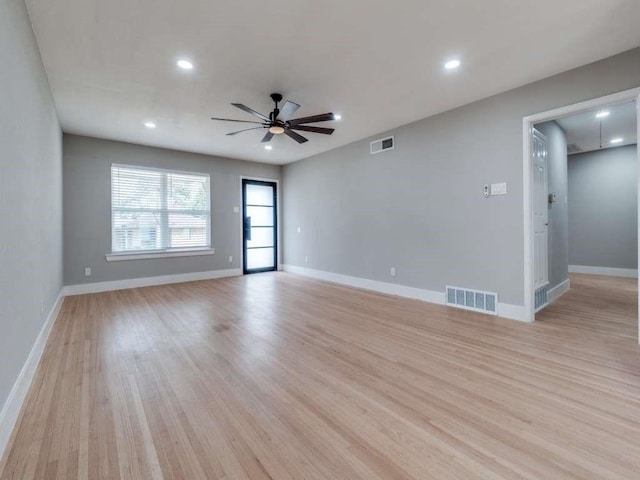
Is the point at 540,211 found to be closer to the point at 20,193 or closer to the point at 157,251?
the point at 20,193

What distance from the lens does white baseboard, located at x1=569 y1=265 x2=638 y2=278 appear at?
20.0ft

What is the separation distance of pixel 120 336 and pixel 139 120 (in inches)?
127

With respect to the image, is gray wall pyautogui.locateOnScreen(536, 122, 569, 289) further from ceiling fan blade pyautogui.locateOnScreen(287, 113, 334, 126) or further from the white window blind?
the white window blind

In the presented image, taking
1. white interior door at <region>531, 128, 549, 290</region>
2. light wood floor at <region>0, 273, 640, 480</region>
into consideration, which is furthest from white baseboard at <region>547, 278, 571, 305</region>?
light wood floor at <region>0, 273, 640, 480</region>

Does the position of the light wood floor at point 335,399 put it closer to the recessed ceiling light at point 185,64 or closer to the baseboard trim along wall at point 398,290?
the baseboard trim along wall at point 398,290

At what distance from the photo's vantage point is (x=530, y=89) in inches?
136

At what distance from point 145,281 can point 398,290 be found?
484 centimetres

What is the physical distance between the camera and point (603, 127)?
16.3 ft

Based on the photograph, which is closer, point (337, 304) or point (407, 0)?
point (407, 0)

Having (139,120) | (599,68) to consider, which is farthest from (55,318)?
(599,68)

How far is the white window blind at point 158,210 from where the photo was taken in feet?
18.4

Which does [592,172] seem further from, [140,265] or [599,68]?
[140,265]

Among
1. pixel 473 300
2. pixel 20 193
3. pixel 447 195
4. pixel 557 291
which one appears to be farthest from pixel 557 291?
pixel 20 193

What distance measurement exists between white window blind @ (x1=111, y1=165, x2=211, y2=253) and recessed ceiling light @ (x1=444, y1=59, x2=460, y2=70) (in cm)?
525
